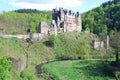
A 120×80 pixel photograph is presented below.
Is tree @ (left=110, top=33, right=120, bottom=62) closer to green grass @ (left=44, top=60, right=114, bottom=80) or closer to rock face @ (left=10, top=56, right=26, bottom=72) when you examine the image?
green grass @ (left=44, top=60, right=114, bottom=80)

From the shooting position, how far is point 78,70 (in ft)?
200

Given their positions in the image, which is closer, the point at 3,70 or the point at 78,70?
the point at 3,70

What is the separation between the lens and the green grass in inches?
2202

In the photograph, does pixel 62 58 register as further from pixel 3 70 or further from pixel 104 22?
pixel 104 22

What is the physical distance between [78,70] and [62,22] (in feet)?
121

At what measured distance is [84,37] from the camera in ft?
300

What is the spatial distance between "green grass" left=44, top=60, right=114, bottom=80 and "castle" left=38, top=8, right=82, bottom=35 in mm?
21002

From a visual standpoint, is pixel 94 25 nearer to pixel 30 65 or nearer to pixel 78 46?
pixel 78 46

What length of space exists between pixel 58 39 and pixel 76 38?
18.7 ft

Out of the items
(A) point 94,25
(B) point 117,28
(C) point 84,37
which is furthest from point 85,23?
(C) point 84,37

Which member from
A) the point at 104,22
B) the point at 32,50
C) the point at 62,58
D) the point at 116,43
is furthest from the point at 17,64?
the point at 104,22

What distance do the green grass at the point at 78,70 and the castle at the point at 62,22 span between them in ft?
68.9

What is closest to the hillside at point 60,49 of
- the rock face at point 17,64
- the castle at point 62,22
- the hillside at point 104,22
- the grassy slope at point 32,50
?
the grassy slope at point 32,50

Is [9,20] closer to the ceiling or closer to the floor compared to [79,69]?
closer to the ceiling
